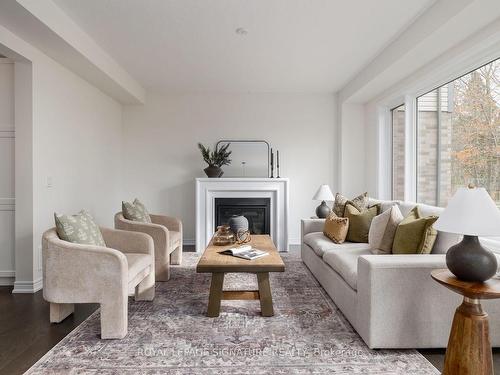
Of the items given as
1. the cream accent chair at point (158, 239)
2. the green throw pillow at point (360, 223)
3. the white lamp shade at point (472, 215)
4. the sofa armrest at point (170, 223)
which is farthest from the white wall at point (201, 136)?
the white lamp shade at point (472, 215)

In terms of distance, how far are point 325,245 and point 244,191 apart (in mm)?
2096

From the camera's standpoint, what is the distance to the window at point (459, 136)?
2873mm

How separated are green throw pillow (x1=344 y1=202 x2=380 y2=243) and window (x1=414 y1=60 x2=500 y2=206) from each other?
2.73ft

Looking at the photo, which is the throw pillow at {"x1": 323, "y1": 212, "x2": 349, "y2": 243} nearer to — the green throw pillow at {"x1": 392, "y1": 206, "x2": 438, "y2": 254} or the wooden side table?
the green throw pillow at {"x1": 392, "y1": 206, "x2": 438, "y2": 254}

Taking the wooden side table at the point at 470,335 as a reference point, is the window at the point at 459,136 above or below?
above

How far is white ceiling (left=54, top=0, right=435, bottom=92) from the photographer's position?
9.20ft

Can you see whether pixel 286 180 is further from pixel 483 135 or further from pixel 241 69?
pixel 483 135

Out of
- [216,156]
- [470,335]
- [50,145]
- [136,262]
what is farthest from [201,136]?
[470,335]

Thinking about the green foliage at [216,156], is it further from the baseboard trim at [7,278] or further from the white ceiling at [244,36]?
the baseboard trim at [7,278]

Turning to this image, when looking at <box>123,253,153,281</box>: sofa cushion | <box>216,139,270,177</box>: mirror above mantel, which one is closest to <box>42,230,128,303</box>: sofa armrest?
<box>123,253,153,281</box>: sofa cushion

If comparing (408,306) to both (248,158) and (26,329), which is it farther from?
(248,158)

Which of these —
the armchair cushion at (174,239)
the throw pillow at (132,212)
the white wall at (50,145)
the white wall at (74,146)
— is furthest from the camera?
the armchair cushion at (174,239)

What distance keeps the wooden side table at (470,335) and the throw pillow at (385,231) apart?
38.1 inches

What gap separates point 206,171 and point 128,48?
207 cm
